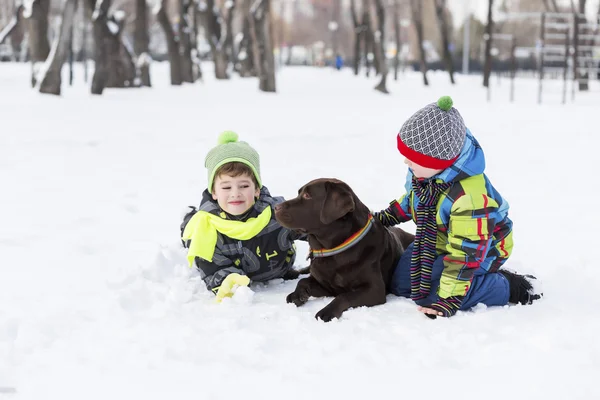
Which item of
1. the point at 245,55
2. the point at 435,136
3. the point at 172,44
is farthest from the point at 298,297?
the point at 245,55

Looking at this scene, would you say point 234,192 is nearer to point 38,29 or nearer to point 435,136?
point 435,136

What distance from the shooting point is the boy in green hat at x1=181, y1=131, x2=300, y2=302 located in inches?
168

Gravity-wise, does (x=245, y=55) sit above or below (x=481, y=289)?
above

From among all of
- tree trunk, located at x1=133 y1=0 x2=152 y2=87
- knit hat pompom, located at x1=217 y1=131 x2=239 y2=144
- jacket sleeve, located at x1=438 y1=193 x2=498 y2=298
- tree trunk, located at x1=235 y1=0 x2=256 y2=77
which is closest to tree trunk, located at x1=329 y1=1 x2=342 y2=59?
tree trunk, located at x1=235 y1=0 x2=256 y2=77

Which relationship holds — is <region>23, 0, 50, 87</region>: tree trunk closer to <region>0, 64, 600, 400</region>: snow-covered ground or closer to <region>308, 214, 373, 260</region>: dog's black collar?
<region>0, 64, 600, 400</region>: snow-covered ground

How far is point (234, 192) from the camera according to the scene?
425cm

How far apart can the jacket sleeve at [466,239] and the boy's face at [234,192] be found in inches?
49.5

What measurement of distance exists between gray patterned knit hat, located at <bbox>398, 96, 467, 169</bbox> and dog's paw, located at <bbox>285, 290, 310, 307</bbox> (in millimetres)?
1019

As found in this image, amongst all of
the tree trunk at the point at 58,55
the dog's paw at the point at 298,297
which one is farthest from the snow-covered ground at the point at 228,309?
the tree trunk at the point at 58,55

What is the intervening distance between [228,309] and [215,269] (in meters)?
0.46

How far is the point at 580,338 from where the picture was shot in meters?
3.42

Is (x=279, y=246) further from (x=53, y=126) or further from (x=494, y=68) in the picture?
(x=494, y=68)

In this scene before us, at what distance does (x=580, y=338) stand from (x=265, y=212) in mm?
1930

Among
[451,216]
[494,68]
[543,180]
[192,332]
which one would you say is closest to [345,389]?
[192,332]
